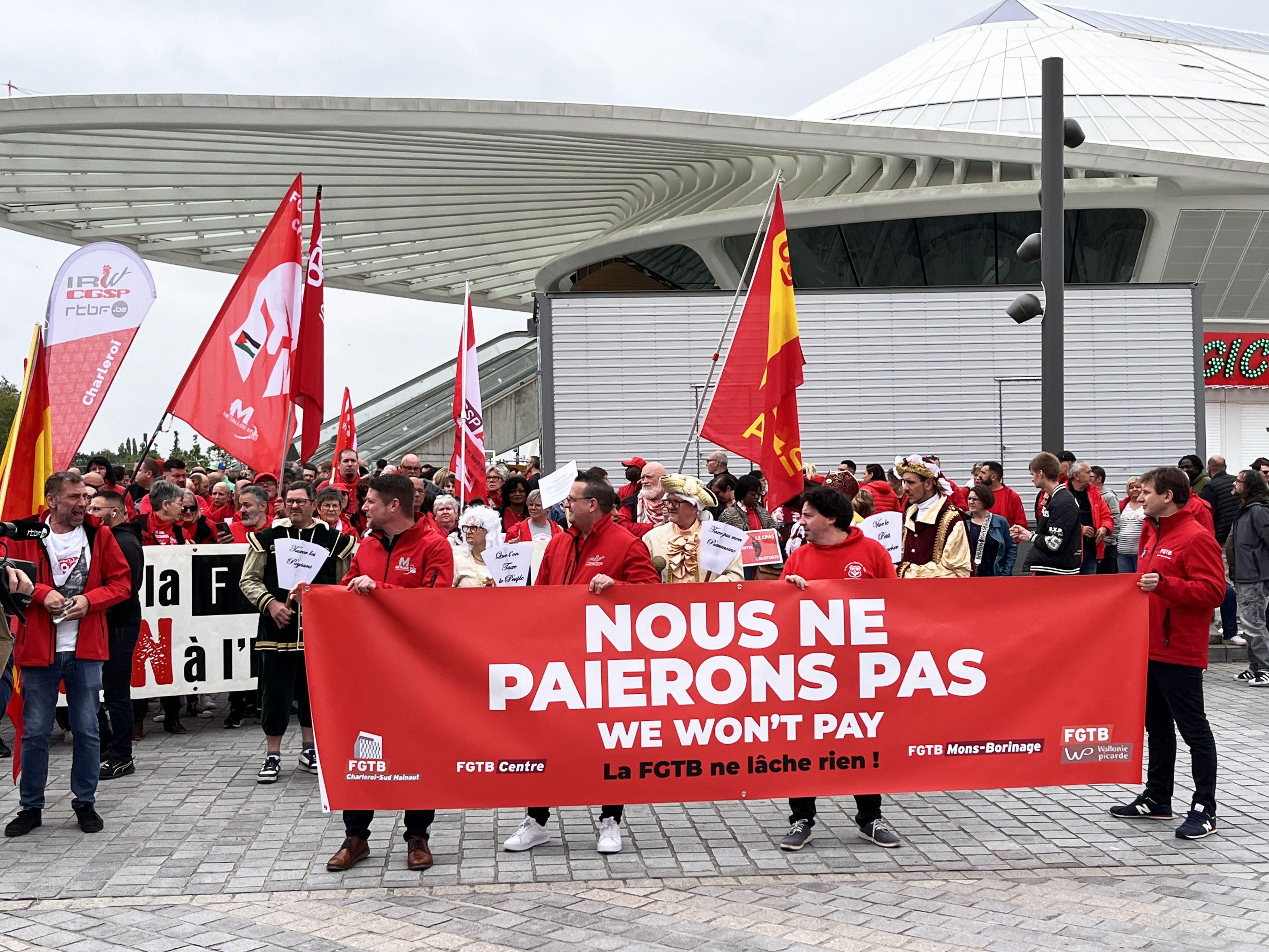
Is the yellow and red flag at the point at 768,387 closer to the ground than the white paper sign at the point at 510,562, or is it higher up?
higher up

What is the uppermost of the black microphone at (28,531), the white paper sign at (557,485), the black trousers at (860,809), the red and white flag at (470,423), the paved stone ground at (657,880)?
the red and white flag at (470,423)

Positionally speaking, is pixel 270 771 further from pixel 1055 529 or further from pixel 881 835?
pixel 1055 529

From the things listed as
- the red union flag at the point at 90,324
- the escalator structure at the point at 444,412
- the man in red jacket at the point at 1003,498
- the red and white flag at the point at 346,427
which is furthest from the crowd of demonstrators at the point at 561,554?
A: the escalator structure at the point at 444,412

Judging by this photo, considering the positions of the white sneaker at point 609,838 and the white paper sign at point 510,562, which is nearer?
the white sneaker at point 609,838

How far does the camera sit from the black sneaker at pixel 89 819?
6320 mm

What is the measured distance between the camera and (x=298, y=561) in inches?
282

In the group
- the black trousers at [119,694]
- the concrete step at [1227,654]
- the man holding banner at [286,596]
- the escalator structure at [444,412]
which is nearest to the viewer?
the man holding banner at [286,596]

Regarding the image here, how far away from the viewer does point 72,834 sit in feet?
20.7

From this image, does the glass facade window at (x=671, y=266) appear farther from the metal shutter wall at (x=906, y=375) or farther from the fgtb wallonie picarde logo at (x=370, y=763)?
the fgtb wallonie picarde logo at (x=370, y=763)

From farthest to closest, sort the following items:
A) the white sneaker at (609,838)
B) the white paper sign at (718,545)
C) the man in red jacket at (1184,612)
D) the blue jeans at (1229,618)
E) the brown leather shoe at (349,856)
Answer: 1. the blue jeans at (1229,618)
2. the white paper sign at (718,545)
3. the man in red jacket at (1184,612)
4. the white sneaker at (609,838)
5. the brown leather shoe at (349,856)

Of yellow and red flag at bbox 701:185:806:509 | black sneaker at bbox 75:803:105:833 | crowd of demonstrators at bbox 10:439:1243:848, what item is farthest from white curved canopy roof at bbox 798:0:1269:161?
black sneaker at bbox 75:803:105:833

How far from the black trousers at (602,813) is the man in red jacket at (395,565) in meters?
0.47

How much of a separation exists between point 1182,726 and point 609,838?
282 cm

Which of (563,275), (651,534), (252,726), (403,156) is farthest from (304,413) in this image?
(563,275)
